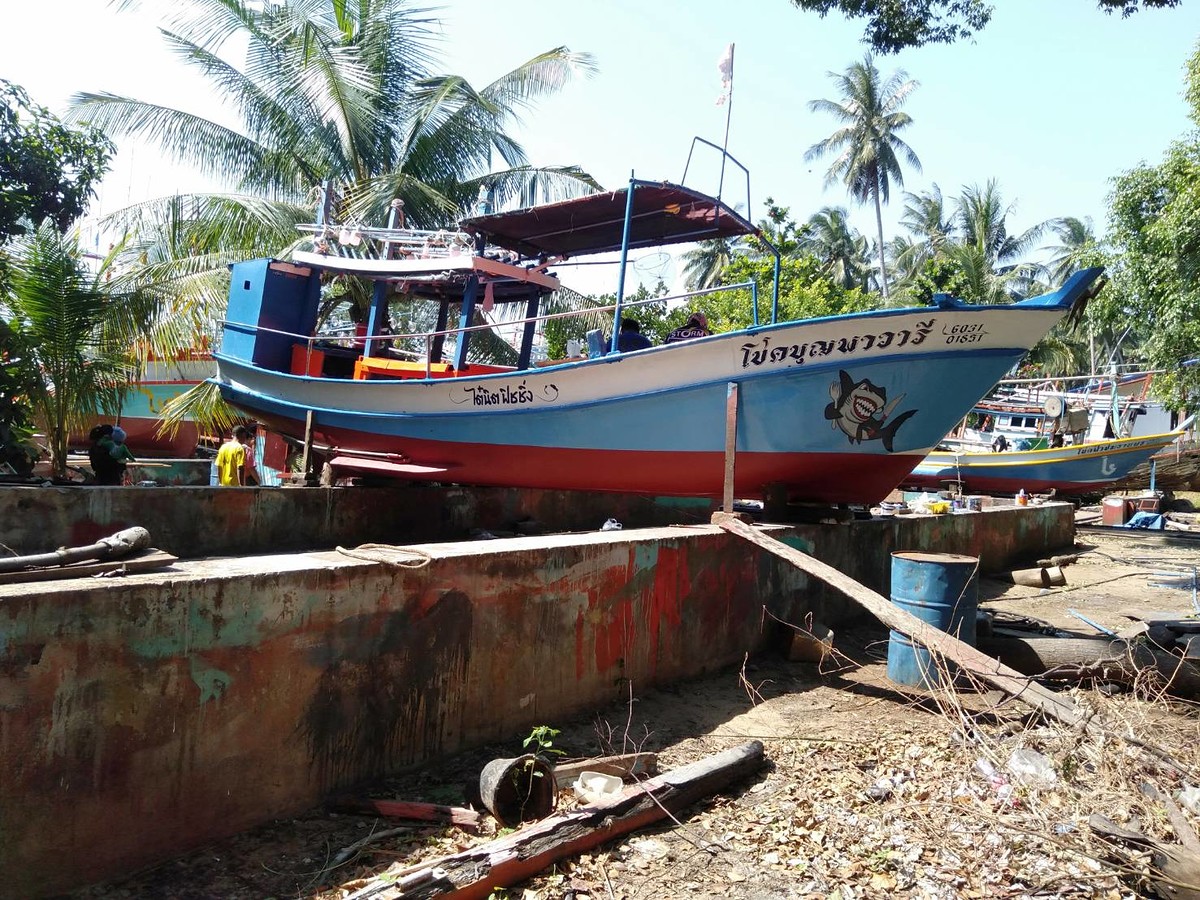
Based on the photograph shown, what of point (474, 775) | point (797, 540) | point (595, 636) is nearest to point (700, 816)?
point (474, 775)

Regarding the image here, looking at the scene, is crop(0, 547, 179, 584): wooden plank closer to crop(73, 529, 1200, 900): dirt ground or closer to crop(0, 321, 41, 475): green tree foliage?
crop(73, 529, 1200, 900): dirt ground

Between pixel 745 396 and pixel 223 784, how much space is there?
16.4 ft

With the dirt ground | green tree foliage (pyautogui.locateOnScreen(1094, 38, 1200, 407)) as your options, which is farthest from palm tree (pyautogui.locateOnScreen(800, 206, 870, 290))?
the dirt ground

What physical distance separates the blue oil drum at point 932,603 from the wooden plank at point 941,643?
37 centimetres

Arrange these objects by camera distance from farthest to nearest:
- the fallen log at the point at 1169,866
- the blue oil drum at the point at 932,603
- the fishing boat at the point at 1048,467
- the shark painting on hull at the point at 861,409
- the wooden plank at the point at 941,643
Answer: the fishing boat at the point at 1048,467 < the shark painting on hull at the point at 861,409 < the blue oil drum at the point at 932,603 < the wooden plank at the point at 941,643 < the fallen log at the point at 1169,866

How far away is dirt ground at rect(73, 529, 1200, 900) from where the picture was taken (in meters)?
2.97

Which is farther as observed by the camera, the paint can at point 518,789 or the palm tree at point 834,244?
the palm tree at point 834,244

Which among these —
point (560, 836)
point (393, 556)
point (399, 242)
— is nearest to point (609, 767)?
point (560, 836)

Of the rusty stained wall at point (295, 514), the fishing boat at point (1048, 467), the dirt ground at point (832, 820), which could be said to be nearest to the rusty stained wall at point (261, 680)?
the dirt ground at point (832, 820)

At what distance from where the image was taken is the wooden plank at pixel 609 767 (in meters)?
3.68

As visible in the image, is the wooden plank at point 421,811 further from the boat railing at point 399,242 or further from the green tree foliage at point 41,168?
the green tree foliage at point 41,168

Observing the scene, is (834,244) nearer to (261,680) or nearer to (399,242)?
(399,242)

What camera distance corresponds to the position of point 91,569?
312 cm

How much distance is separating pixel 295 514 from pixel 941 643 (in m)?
5.90
